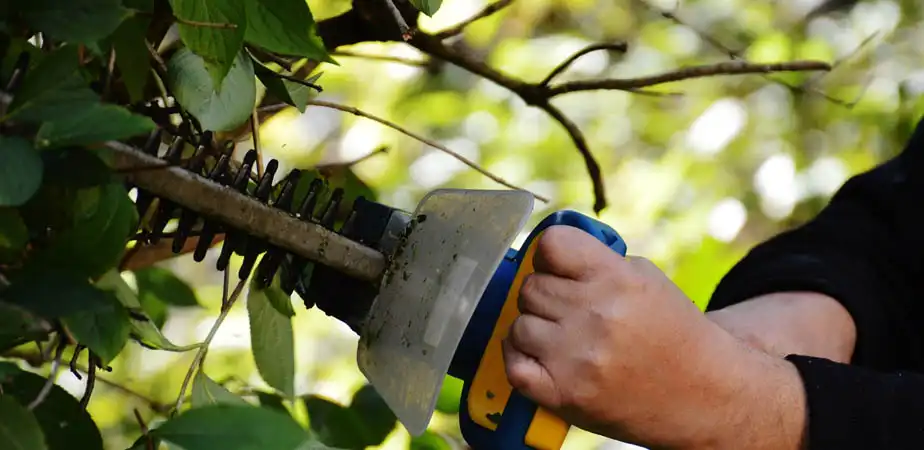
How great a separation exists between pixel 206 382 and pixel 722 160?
4.84ft

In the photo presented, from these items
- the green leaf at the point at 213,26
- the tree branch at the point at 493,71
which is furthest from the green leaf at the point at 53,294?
the tree branch at the point at 493,71

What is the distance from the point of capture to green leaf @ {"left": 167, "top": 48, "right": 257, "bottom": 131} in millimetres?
407

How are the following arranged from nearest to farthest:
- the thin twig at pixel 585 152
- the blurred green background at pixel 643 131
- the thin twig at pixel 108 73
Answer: the thin twig at pixel 108 73 → the thin twig at pixel 585 152 → the blurred green background at pixel 643 131

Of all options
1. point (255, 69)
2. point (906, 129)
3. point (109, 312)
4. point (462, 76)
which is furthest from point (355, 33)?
point (462, 76)

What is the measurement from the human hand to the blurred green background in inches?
40.1

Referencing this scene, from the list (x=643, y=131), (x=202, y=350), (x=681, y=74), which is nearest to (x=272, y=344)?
(x=202, y=350)

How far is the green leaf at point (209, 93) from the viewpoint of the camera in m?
0.41

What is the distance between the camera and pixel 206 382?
459 mm

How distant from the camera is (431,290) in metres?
0.50

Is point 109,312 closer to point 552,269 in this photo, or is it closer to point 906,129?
point 552,269

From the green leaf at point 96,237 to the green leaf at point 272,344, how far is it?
0.67 feet

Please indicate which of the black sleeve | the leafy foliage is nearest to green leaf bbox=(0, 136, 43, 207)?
the leafy foliage

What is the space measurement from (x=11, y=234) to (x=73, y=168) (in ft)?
0.10

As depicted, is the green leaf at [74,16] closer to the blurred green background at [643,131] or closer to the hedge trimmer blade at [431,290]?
the hedge trimmer blade at [431,290]
